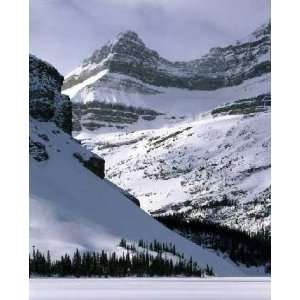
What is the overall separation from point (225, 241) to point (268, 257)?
480 inches

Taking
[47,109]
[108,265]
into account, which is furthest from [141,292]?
[47,109]

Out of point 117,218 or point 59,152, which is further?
point 59,152

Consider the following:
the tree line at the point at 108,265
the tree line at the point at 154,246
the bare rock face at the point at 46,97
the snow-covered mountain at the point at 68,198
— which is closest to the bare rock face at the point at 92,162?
the snow-covered mountain at the point at 68,198

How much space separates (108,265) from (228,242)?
83737 mm

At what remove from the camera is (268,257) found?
179375 mm

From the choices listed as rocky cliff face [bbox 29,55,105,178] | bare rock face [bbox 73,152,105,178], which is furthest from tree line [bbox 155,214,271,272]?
rocky cliff face [bbox 29,55,105,178]

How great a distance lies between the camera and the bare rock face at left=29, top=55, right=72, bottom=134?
135 m

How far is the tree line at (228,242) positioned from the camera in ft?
559
